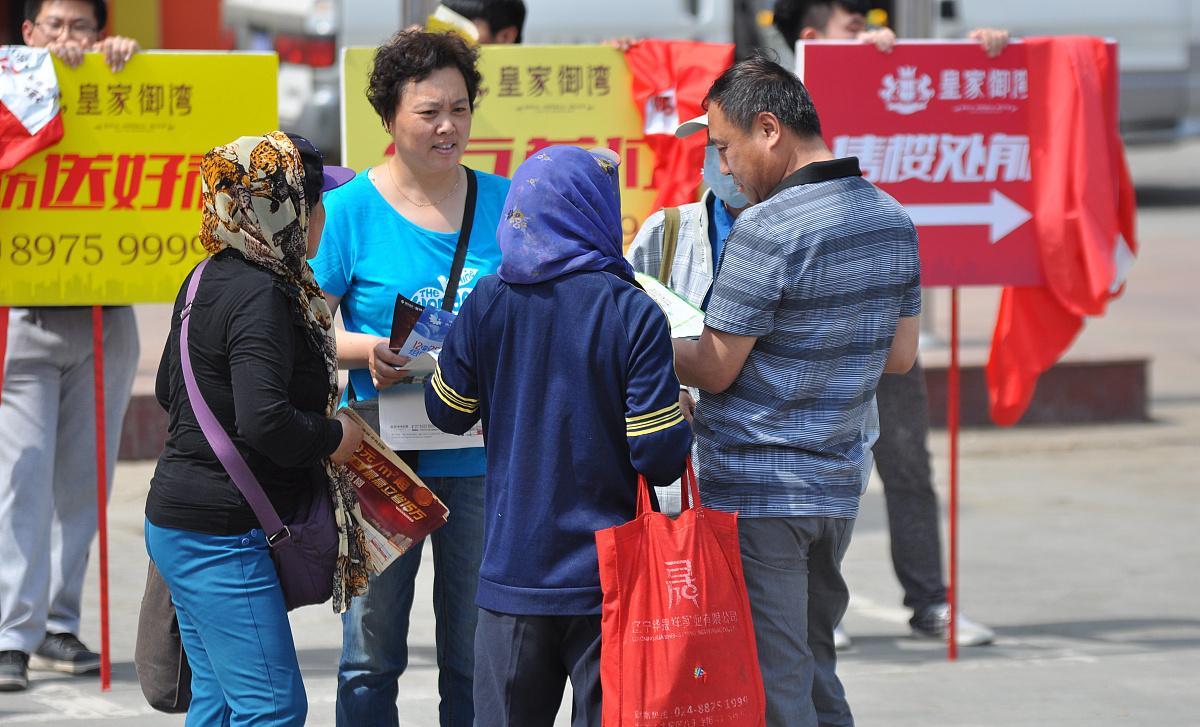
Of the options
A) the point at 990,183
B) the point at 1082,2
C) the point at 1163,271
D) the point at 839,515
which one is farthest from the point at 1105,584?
the point at 1082,2

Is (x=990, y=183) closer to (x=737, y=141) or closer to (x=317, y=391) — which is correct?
(x=737, y=141)

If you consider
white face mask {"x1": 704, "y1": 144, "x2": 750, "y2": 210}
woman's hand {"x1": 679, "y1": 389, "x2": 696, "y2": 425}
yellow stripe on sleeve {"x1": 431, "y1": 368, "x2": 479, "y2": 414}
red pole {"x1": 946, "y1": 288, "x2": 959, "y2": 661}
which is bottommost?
red pole {"x1": 946, "y1": 288, "x2": 959, "y2": 661}

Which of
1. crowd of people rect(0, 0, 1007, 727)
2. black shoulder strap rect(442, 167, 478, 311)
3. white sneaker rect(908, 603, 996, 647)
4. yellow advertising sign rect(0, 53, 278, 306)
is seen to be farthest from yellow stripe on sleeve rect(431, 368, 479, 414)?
white sneaker rect(908, 603, 996, 647)

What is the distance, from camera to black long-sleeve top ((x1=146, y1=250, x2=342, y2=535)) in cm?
295

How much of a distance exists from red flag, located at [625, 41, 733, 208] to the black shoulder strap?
1169 mm

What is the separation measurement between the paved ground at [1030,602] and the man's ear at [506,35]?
75.9 inches

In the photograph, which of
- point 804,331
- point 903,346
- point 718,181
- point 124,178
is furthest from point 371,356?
point 124,178

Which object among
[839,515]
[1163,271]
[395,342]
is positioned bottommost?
[1163,271]

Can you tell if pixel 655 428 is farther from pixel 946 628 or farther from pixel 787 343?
pixel 946 628

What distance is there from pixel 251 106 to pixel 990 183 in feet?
7.04

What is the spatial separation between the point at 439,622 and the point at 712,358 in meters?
1.03

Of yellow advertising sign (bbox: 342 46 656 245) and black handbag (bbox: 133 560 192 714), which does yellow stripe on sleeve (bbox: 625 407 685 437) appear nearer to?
black handbag (bbox: 133 560 192 714)

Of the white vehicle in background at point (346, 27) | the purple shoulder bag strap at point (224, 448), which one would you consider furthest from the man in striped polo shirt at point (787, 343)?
the white vehicle in background at point (346, 27)

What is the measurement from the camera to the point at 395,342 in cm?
351
